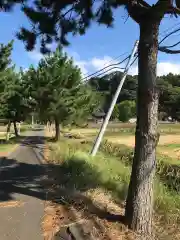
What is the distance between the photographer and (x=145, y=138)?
6.86 metres

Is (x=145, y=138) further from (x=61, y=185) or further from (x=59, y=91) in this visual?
(x=59, y=91)

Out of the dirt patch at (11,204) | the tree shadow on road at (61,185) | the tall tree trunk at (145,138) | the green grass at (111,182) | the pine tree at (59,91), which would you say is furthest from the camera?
the pine tree at (59,91)

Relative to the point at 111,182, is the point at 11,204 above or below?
below

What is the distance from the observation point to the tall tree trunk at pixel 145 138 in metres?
6.76

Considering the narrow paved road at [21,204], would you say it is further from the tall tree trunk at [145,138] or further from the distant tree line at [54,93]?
the distant tree line at [54,93]

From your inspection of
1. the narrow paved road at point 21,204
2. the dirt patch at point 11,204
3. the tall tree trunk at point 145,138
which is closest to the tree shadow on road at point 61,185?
the narrow paved road at point 21,204

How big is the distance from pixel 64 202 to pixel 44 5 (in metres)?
4.11

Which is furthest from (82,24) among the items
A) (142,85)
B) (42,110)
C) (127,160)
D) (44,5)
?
(42,110)

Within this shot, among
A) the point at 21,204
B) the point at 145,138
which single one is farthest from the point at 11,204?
the point at 145,138

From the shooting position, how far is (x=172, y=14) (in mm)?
7430

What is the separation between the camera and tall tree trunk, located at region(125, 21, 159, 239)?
22.2 ft

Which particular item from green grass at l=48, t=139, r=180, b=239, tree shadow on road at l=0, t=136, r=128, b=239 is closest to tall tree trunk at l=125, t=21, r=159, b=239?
tree shadow on road at l=0, t=136, r=128, b=239

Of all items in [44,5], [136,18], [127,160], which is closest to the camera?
[136,18]

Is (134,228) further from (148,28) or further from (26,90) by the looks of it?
(26,90)
